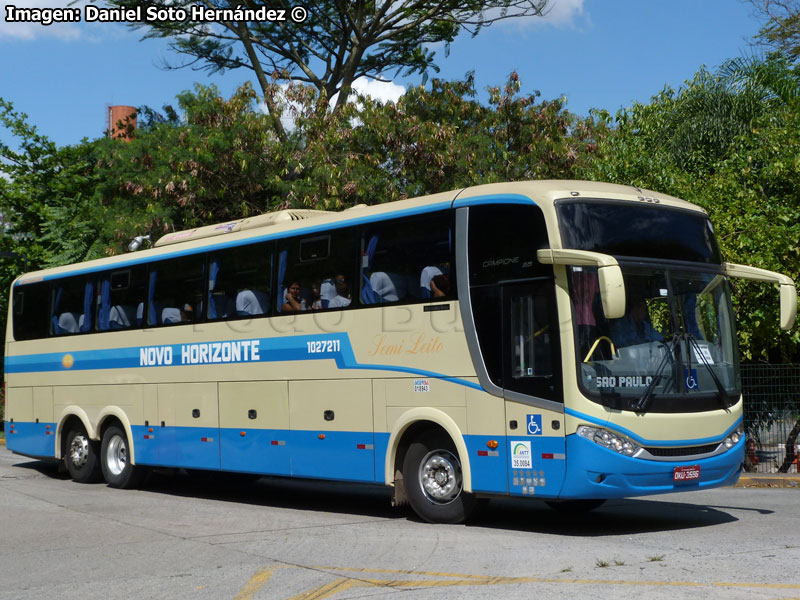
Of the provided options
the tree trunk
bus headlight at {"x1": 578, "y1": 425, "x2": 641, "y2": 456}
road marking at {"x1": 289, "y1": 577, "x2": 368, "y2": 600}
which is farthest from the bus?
the tree trunk

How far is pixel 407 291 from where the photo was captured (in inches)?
475

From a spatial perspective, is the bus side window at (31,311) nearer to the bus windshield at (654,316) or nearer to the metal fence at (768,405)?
the bus windshield at (654,316)

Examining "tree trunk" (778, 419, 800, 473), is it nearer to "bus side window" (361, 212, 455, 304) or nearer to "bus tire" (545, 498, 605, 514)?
"bus tire" (545, 498, 605, 514)

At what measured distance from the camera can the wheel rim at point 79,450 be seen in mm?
17938

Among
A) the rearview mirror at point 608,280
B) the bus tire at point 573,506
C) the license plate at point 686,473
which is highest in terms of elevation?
A: the rearview mirror at point 608,280

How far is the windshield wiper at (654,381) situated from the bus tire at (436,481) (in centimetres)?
216

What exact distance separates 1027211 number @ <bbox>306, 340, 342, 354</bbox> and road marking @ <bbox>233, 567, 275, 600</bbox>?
450 cm

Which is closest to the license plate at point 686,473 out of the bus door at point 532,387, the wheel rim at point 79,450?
the bus door at point 532,387

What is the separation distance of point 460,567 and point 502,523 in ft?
11.1

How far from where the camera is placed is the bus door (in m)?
10.5

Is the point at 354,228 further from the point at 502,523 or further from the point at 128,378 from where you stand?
the point at 128,378

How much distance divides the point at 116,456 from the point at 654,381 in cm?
1000

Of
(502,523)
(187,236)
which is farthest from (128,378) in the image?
(502,523)

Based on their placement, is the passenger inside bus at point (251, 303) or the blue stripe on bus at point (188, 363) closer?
the blue stripe on bus at point (188, 363)
